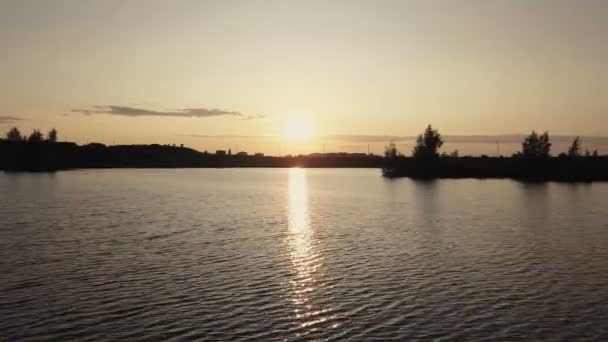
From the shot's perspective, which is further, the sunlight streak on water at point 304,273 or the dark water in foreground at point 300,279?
the sunlight streak on water at point 304,273

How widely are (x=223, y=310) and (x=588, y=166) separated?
206879 millimetres

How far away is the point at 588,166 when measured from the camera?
651 feet

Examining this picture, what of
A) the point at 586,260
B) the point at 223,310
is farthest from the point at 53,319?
the point at 586,260

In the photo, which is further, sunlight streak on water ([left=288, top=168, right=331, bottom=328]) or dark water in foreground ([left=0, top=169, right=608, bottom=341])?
sunlight streak on water ([left=288, top=168, right=331, bottom=328])

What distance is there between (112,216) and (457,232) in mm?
51113

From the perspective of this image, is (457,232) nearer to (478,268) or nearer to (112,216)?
(478,268)

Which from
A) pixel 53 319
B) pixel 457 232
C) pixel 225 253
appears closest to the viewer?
pixel 53 319

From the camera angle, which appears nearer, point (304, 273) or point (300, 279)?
point (300, 279)

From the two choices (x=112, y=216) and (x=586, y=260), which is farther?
(x=112, y=216)

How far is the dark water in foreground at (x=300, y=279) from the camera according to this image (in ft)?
87.4

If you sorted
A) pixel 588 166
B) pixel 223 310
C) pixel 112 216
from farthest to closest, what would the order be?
pixel 588 166, pixel 112 216, pixel 223 310

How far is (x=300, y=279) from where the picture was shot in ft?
125

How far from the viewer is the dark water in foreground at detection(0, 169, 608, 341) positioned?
26.6 metres

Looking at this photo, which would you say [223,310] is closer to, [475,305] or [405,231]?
[475,305]
